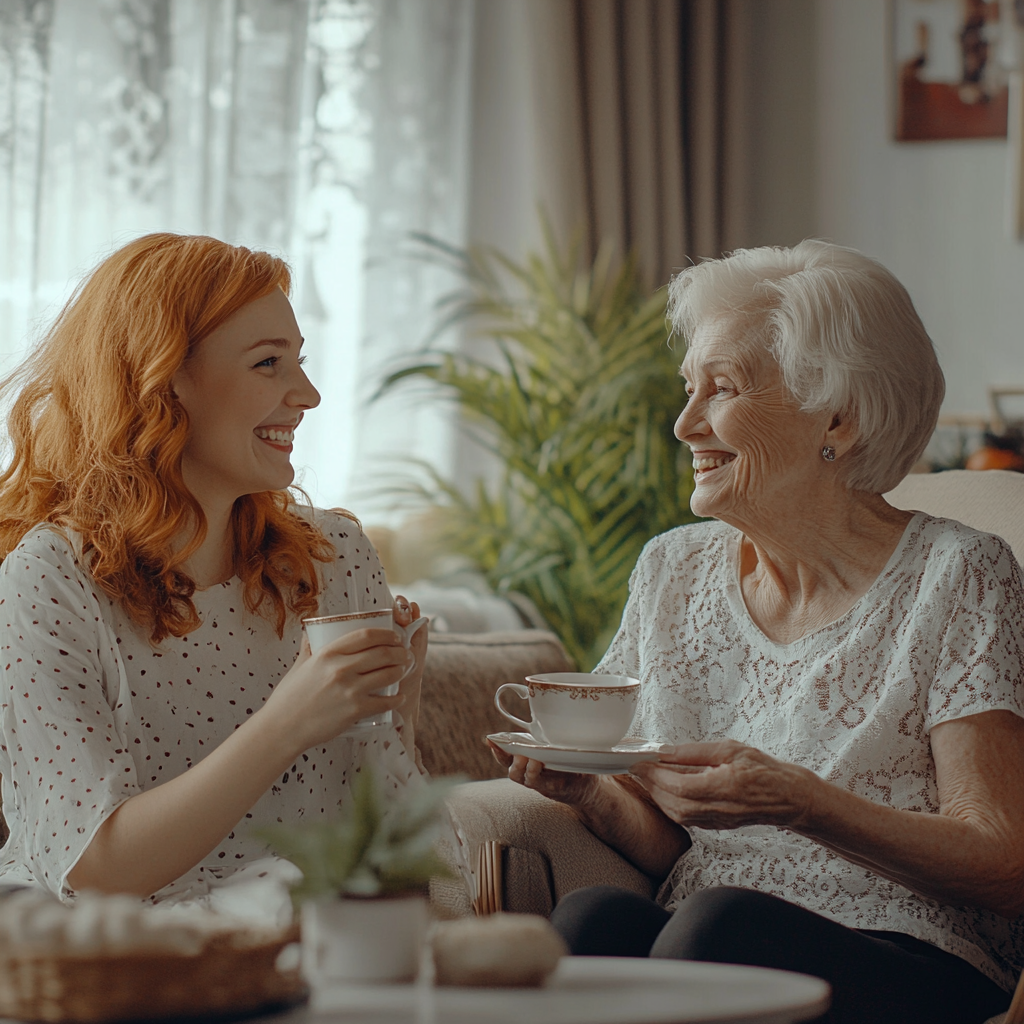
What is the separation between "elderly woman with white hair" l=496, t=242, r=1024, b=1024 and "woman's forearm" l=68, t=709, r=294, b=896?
1.20 ft

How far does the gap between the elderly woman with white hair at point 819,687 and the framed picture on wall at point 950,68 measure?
2262 mm

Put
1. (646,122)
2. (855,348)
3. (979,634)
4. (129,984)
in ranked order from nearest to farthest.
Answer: (129,984) → (979,634) → (855,348) → (646,122)

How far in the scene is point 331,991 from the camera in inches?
33.5

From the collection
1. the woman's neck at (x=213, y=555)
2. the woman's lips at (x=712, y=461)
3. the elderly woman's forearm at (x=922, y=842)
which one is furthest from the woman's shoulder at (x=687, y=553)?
the woman's neck at (x=213, y=555)

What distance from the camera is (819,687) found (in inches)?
57.6

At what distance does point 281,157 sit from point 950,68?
198 cm

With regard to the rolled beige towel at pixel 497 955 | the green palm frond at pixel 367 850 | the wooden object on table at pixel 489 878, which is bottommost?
the wooden object on table at pixel 489 878

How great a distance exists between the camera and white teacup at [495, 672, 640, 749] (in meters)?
1.27

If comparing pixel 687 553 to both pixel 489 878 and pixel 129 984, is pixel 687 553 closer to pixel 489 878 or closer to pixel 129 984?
pixel 489 878

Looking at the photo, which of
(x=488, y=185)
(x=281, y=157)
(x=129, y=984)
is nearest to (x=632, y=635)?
(x=129, y=984)

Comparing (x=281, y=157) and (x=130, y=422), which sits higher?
(x=281, y=157)

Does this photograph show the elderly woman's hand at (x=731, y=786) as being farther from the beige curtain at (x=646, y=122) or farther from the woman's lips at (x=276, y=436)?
the beige curtain at (x=646, y=122)

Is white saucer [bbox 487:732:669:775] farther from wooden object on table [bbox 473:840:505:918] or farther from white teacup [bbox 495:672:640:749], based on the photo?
wooden object on table [bbox 473:840:505:918]

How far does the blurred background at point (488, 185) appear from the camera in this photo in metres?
2.98
